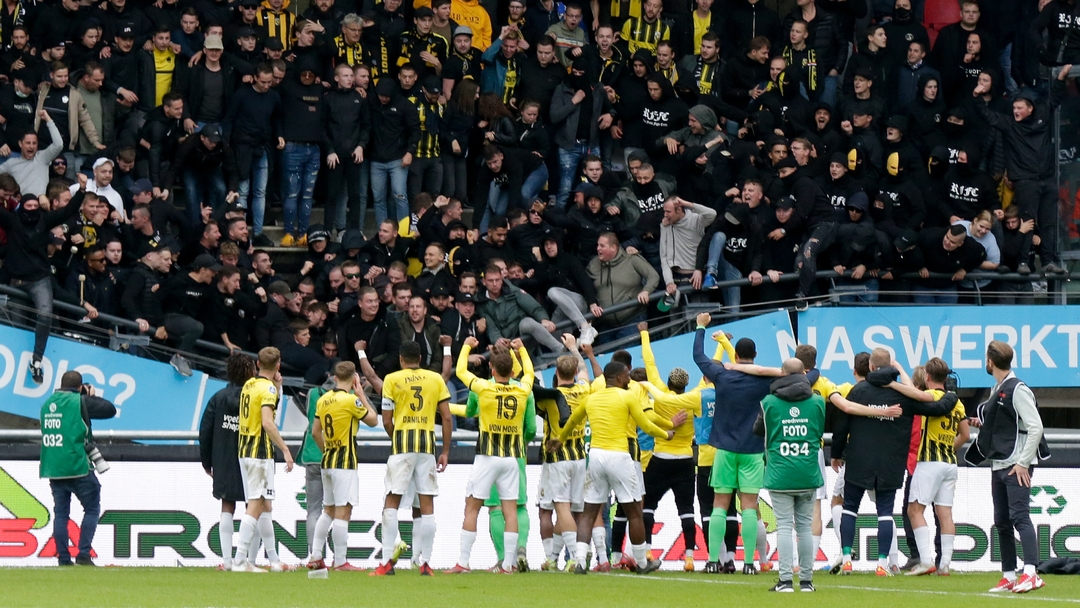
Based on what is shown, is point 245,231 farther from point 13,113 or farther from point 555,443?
point 555,443

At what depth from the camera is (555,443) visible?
13.2 m

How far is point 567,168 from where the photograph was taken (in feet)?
65.8

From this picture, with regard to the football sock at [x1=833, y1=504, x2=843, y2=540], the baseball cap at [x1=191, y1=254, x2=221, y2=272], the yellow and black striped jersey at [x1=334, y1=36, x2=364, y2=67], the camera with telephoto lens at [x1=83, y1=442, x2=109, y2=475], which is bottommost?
the football sock at [x1=833, y1=504, x2=843, y2=540]

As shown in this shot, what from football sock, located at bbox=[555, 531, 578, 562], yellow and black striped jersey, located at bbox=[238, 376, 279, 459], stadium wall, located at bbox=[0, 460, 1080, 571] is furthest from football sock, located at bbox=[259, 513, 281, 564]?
football sock, located at bbox=[555, 531, 578, 562]

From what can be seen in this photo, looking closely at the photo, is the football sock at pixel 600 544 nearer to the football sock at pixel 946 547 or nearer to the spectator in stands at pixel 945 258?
the football sock at pixel 946 547

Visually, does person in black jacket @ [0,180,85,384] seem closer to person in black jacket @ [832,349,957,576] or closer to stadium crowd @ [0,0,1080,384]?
stadium crowd @ [0,0,1080,384]

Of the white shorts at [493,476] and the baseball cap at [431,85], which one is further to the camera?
the baseball cap at [431,85]

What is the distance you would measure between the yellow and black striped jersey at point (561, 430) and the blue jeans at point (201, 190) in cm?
703

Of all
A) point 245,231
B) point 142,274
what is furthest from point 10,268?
point 245,231

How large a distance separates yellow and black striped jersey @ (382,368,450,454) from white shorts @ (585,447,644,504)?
139cm

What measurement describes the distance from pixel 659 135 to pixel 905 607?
11003mm

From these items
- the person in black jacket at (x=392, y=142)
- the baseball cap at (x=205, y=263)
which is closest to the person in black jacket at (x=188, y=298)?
the baseball cap at (x=205, y=263)

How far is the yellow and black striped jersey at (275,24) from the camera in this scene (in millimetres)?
20295

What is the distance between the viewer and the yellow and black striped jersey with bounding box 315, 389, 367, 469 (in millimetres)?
12664
